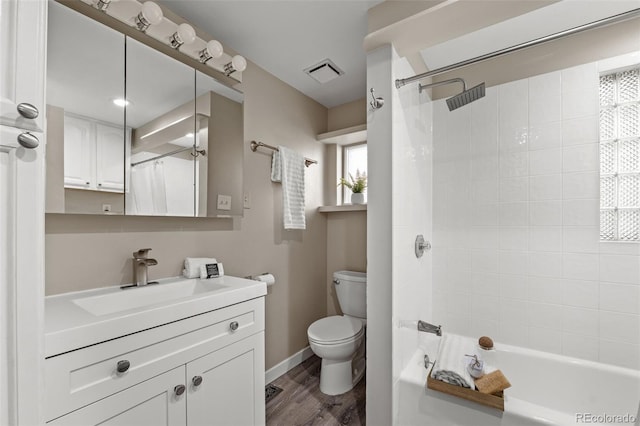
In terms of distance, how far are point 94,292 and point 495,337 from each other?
91.8 inches

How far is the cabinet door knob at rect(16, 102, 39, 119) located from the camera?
2.05 feet

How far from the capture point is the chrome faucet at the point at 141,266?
1.43m

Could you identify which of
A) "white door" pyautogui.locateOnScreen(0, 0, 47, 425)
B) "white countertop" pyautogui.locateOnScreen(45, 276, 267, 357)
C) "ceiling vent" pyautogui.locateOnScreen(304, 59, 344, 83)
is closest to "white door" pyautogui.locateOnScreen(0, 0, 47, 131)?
"white door" pyautogui.locateOnScreen(0, 0, 47, 425)

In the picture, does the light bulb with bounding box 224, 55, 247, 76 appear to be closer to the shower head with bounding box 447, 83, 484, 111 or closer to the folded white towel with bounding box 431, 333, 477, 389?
the shower head with bounding box 447, 83, 484, 111

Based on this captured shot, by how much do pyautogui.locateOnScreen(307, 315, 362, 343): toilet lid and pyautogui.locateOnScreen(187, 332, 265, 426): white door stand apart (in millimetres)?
570

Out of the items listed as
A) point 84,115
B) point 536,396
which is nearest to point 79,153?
point 84,115

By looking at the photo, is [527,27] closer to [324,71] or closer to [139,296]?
[324,71]

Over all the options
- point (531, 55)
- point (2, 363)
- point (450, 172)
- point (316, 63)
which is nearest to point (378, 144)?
point (450, 172)

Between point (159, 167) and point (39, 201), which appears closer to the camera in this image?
point (39, 201)

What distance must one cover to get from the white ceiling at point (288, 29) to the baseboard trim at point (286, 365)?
2351mm

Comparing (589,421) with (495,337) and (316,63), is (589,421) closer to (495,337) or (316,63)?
(495,337)

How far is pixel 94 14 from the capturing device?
4.41ft

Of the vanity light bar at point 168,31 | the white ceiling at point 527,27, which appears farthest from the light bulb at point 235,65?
the white ceiling at point 527,27

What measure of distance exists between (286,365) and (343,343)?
0.69m
